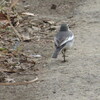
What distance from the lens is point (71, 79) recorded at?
8773 mm

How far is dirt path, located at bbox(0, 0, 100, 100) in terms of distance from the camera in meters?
7.95

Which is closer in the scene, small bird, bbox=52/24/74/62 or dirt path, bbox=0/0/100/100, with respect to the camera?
dirt path, bbox=0/0/100/100

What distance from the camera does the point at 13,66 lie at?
9711mm

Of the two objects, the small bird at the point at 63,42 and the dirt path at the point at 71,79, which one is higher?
the small bird at the point at 63,42

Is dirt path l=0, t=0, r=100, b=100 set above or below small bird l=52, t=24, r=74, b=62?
below

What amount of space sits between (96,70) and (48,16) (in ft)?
17.6

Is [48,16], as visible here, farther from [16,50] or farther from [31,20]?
[16,50]

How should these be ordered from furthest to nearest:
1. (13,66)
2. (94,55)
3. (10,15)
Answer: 1. (10,15)
2. (94,55)
3. (13,66)

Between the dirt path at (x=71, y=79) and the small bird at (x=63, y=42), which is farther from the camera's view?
the small bird at (x=63, y=42)

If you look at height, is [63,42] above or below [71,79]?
above

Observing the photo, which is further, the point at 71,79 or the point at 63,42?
the point at 63,42

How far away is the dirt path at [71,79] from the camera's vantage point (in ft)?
26.1

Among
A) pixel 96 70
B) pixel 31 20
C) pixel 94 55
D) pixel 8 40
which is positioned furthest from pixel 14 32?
pixel 96 70

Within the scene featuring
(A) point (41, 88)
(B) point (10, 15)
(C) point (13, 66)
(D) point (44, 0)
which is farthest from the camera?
(D) point (44, 0)
